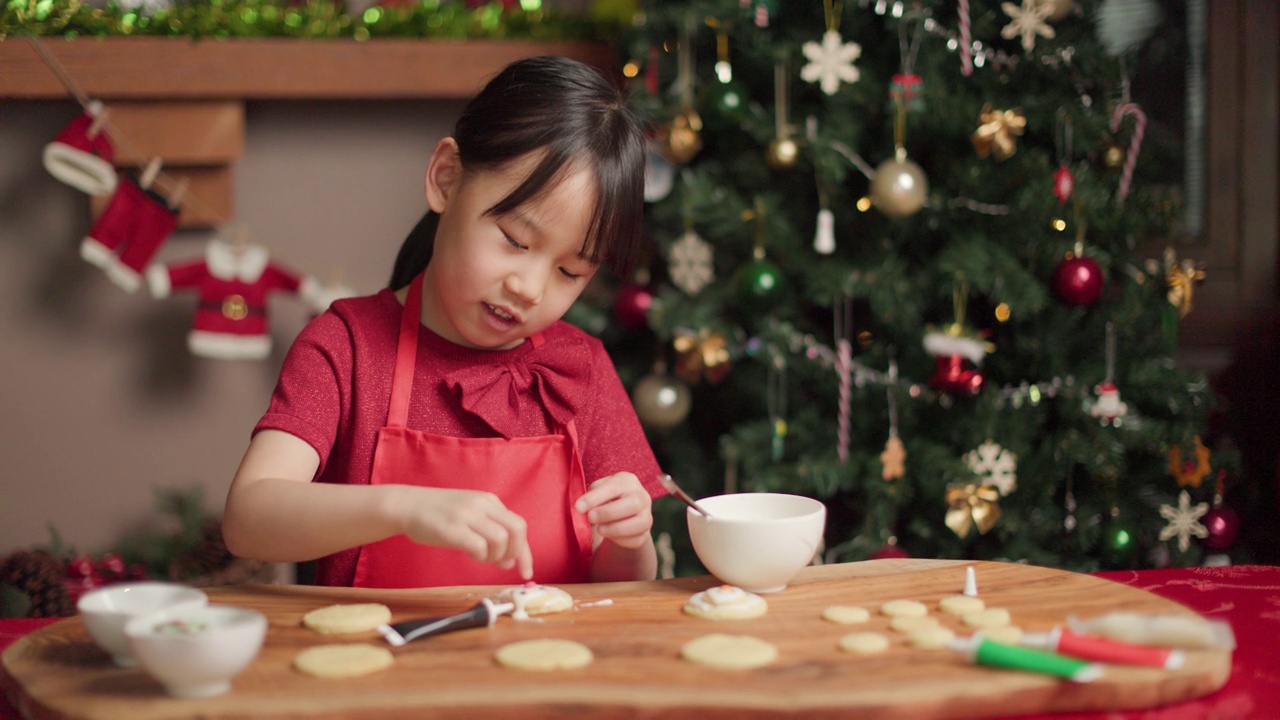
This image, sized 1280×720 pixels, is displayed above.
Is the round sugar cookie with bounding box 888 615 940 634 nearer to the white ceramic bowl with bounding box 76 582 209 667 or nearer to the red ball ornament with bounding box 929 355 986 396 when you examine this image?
the white ceramic bowl with bounding box 76 582 209 667

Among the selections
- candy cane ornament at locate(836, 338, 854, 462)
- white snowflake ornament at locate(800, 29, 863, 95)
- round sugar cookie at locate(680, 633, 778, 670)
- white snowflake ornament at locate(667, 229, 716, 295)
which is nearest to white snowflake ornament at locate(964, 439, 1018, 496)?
candy cane ornament at locate(836, 338, 854, 462)

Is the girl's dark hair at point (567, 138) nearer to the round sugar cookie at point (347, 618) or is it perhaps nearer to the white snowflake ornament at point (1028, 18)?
the round sugar cookie at point (347, 618)

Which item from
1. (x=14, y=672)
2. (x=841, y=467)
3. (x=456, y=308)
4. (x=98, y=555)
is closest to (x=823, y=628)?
(x=456, y=308)

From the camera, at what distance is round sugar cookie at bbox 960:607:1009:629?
0.85 metres

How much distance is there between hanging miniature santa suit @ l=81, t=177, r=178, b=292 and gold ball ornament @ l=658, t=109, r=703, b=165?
1.04m

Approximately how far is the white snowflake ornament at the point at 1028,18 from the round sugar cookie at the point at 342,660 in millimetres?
1557

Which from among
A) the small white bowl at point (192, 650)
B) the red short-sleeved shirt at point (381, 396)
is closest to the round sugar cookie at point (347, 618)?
the small white bowl at point (192, 650)

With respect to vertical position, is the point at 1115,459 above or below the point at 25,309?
below

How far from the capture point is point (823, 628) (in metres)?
0.86

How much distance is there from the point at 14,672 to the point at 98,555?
174cm

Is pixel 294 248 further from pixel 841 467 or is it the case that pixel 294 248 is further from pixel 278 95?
pixel 841 467

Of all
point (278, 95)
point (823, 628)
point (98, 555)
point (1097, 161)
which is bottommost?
point (98, 555)

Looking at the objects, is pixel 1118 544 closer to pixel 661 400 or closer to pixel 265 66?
pixel 661 400

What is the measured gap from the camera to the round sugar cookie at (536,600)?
90cm
